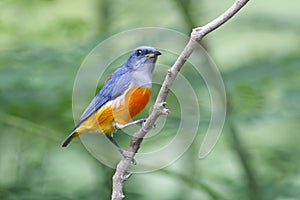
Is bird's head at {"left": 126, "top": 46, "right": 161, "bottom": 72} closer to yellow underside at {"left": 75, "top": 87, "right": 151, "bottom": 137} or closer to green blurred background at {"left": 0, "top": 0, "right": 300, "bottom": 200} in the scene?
yellow underside at {"left": 75, "top": 87, "right": 151, "bottom": 137}

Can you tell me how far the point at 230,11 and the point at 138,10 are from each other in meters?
1.84

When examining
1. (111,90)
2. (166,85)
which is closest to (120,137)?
(111,90)

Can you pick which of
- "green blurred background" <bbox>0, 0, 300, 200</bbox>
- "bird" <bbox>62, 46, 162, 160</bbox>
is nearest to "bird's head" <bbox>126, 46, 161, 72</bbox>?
"bird" <bbox>62, 46, 162, 160</bbox>

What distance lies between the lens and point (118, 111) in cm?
100

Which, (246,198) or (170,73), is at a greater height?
(246,198)

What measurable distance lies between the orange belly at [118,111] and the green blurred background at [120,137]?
95 cm

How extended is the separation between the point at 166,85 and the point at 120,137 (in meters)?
1.34

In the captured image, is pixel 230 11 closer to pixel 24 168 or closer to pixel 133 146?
pixel 133 146

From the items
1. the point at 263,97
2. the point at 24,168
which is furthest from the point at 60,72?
the point at 263,97

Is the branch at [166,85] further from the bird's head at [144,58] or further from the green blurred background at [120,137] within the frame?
the green blurred background at [120,137]

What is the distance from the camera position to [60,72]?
240 centimetres

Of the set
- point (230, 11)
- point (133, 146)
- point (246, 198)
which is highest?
point (246, 198)

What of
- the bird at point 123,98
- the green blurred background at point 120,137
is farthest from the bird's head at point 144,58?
the green blurred background at point 120,137

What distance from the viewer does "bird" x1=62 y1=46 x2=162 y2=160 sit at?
3.18ft
